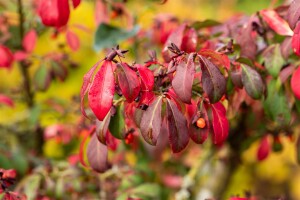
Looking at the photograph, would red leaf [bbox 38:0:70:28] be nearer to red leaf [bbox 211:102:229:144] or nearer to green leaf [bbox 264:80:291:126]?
red leaf [bbox 211:102:229:144]

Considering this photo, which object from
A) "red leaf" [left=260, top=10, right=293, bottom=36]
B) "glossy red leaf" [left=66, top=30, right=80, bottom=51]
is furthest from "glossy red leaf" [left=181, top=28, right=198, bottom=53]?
"glossy red leaf" [left=66, top=30, right=80, bottom=51]

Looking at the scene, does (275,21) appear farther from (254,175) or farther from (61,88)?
(254,175)

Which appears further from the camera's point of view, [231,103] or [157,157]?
[157,157]

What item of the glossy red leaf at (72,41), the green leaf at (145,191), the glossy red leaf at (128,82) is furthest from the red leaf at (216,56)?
the glossy red leaf at (72,41)

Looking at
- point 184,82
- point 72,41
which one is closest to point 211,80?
point 184,82

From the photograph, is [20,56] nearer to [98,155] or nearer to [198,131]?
[98,155]

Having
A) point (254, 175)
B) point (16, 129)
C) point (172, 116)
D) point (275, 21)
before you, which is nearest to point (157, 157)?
point (16, 129)
